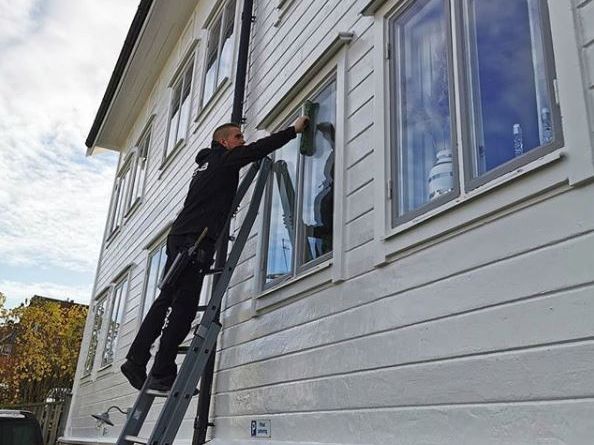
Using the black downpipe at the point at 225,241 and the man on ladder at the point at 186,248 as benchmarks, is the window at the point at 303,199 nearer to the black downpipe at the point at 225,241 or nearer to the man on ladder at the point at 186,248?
the man on ladder at the point at 186,248

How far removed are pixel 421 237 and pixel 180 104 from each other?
6.72m

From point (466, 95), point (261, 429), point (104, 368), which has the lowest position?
point (261, 429)

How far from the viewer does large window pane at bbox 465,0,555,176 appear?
216cm

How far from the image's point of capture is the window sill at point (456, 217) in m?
2.00

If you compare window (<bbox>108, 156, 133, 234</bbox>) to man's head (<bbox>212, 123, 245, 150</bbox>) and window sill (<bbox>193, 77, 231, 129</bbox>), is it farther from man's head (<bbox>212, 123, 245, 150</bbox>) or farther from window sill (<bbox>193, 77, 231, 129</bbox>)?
man's head (<bbox>212, 123, 245, 150</bbox>)

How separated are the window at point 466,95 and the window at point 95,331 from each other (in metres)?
8.55

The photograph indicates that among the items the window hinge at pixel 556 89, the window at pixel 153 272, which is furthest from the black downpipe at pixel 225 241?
the window hinge at pixel 556 89

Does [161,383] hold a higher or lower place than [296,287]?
lower

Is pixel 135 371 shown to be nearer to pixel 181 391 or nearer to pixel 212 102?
pixel 181 391

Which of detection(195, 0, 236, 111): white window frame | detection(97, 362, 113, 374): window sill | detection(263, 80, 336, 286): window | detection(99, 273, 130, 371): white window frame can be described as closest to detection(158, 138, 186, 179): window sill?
detection(195, 0, 236, 111): white window frame

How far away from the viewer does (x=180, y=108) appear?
8.45 meters

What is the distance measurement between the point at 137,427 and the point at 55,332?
815 inches

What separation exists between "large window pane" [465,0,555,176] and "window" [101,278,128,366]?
7036 millimetres

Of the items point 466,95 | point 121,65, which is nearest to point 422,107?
Answer: point 466,95
